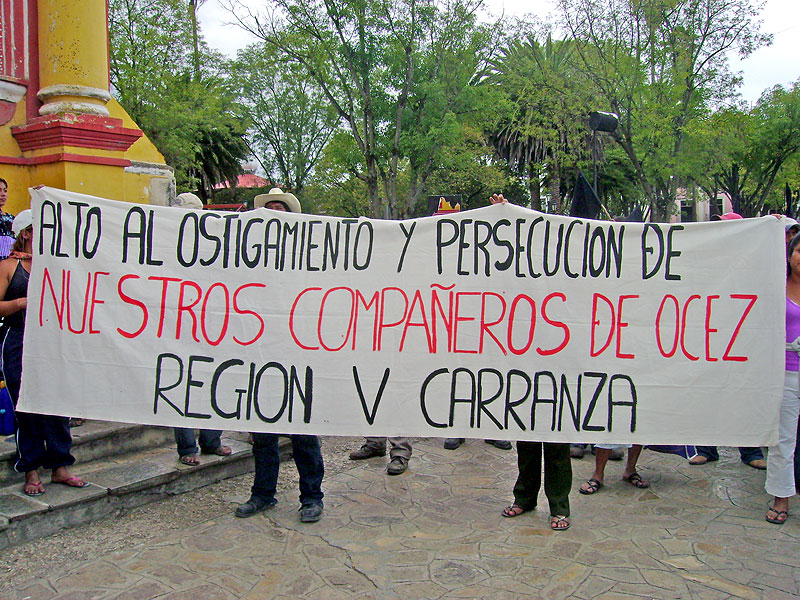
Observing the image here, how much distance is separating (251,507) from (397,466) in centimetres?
128

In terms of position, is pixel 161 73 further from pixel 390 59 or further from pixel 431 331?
pixel 431 331

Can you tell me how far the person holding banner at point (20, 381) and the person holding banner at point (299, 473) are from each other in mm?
1182

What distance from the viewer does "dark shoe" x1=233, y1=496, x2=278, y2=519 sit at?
4320mm

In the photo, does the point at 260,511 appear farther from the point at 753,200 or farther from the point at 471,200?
the point at 471,200

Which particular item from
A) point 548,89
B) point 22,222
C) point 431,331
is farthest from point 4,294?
point 548,89

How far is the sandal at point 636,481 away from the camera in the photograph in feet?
16.2

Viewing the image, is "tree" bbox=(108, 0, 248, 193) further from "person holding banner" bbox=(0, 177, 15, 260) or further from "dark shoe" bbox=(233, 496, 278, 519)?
"dark shoe" bbox=(233, 496, 278, 519)

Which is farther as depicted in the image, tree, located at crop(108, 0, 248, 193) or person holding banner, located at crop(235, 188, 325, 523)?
tree, located at crop(108, 0, 248, 193)

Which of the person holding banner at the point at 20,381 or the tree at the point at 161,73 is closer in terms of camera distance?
the person holding banner at the point at 20,381

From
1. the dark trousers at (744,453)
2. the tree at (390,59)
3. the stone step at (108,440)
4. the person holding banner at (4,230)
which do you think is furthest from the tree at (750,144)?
the person holding banner at (4,230)

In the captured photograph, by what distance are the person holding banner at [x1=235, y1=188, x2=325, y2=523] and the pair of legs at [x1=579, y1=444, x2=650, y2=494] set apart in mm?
1882

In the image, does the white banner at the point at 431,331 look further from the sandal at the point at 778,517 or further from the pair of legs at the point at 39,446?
the sandal at the point at 778,517

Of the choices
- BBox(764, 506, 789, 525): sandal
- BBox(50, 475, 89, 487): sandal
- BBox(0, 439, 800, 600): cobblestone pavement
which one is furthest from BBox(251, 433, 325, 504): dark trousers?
BBox(764, 506, 789, 525): sandal

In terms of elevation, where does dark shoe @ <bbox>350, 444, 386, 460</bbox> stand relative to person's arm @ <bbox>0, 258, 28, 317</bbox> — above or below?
below
